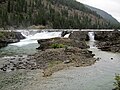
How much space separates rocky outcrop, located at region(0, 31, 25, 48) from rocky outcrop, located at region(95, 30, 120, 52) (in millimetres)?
23112

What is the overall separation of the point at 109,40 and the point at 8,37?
28.1 metres

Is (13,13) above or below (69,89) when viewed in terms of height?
above

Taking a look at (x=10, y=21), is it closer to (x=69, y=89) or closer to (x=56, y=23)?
(x=56, y=23)

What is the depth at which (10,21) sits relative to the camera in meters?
130

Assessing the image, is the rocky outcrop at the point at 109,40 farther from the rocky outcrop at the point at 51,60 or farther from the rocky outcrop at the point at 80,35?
the rocky outcrop at the point at 51,60

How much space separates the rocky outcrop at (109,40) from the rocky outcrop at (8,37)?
910 inches

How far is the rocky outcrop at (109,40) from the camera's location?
61.3 m

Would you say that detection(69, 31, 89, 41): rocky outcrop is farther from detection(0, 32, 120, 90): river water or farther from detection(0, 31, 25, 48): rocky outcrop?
detection(0, 32, 120, 90): river water

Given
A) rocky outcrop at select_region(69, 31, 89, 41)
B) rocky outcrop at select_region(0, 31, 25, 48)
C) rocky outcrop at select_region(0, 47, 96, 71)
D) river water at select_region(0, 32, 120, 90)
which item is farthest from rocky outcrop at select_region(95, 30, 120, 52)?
rocky outcrop at select_region(0, 31, 25, 48)

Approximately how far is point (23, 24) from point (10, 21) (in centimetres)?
774

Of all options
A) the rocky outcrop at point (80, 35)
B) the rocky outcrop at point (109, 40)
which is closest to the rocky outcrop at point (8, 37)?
the rocky outcrop at point (80, 35)

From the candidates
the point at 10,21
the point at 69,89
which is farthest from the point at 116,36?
the point at 10,21

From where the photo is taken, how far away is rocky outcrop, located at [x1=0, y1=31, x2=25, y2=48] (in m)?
70.6

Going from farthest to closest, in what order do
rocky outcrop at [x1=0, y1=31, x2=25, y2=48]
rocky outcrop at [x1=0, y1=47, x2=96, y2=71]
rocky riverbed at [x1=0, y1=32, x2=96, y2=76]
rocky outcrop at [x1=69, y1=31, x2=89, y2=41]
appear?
rocky outcrop at [x1=69, y1=31, x2=89, y2=41], rocky outcrop at [x1=0, y1=31, x2=25, y2=48], rocky outcrop at [x1=0, y1=47, x2=96, y2=71], rocky riverbed at [x1=0, y1=32, x2=96, y2=76]
